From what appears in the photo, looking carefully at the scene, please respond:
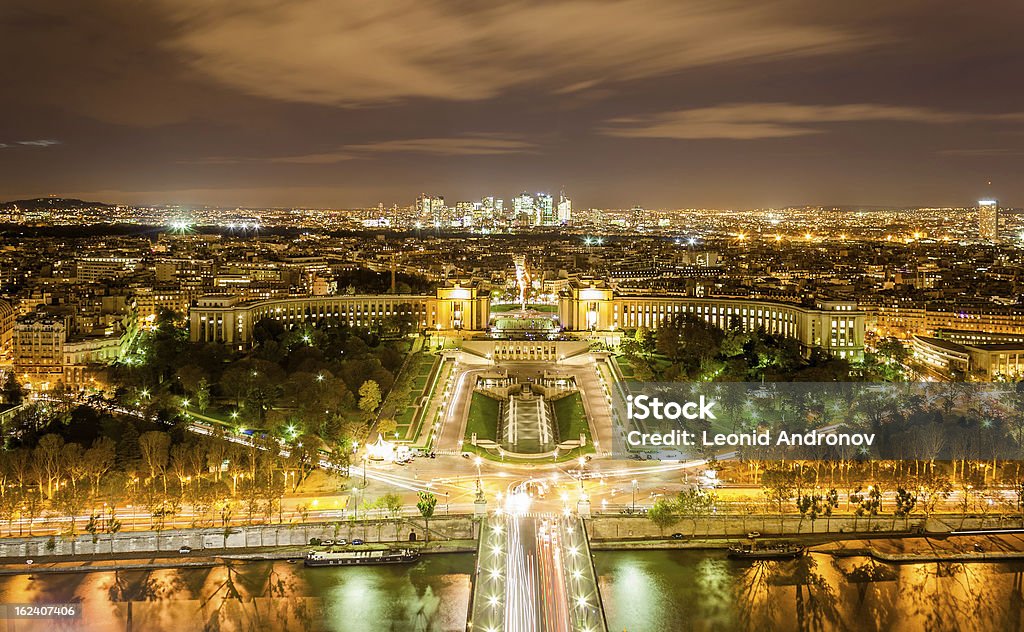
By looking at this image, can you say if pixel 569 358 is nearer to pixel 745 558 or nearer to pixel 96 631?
pixel 745 558

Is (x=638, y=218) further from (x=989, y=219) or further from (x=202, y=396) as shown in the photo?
(x=202, y=396)

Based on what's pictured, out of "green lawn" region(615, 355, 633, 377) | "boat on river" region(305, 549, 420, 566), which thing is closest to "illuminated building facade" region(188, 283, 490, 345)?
"green lawn" region(615, 355, 633, 377)

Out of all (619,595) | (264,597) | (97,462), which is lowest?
(264,597)

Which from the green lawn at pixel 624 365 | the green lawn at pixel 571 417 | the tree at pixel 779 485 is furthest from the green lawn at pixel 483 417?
the tree at pixel 779 485

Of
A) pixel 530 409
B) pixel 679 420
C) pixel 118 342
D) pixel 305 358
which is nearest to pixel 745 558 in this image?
pixel 679 420

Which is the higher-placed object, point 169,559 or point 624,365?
point 624,365

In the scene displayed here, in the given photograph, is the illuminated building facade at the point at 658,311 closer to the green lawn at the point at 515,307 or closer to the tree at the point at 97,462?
the green lawn at the point at 515,307

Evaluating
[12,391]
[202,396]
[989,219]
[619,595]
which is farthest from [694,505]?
[989,219]
